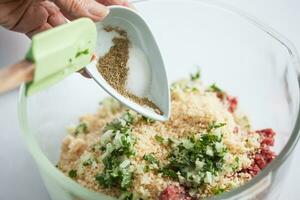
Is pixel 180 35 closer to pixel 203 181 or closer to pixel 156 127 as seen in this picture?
pixel 156 127

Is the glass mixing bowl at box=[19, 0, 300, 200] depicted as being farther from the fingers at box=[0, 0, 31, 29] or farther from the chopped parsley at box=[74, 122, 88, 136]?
the fingers at box=[0, 0, 31, 29]

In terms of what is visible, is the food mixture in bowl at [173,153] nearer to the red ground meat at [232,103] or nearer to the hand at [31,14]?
the red ground meat at [232,103]

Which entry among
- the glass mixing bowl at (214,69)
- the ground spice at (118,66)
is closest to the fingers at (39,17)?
the glass mixing bowl at (214,69)

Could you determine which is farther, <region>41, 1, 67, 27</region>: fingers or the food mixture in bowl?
<region>41, 1, 67, 27</region>: fingers

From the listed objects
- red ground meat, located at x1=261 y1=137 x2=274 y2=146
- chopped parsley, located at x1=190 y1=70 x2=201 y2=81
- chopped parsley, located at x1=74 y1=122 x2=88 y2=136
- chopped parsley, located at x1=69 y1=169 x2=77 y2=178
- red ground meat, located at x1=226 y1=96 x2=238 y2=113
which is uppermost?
red ground meat, located at x1=261 y1=137 x2=274 y2=146

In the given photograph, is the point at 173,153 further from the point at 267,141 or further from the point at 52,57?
the point at 52,57

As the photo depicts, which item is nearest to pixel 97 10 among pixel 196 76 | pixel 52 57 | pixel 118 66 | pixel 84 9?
pixel 84 9

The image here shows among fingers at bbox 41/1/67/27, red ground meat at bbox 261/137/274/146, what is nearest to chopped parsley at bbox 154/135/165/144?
red ground meat at bbox 261/137/274/146
